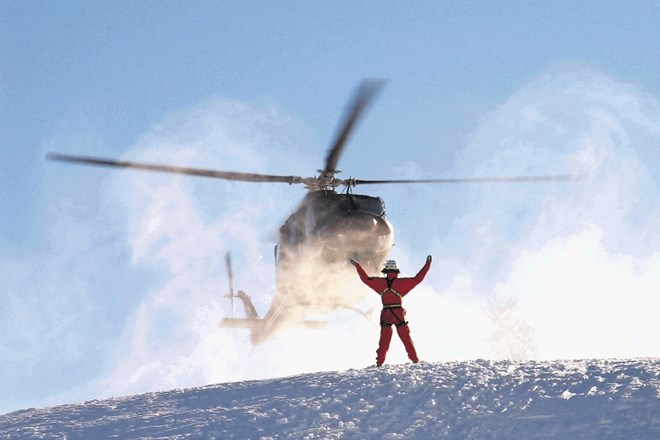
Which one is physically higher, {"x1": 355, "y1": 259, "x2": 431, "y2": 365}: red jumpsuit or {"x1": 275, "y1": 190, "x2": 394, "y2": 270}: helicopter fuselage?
{"x1": 275, "y1": 190, "x2": 394, "y2": 270}: helicopter fuselage

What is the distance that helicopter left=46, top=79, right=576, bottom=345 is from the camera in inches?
586

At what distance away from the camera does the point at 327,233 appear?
1491 cm

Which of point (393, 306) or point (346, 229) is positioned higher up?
point (346, 229)

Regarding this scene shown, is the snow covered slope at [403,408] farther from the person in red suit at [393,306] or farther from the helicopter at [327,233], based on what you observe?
the helicopter at [327,233]

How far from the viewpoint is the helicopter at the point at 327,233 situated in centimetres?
1488

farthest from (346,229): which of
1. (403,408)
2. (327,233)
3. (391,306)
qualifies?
(403,408)

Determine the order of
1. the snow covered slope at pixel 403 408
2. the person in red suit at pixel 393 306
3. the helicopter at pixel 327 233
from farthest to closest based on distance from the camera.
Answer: the helicopter at pixel 327 233
the person in red suit at pixel 393 306
the snow covered slope at pixel 403 408

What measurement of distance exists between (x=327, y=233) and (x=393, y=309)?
15.4 ft

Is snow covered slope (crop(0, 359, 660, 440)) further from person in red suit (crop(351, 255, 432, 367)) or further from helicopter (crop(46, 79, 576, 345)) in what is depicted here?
helicopter (crop(46, 79, 576, 345))

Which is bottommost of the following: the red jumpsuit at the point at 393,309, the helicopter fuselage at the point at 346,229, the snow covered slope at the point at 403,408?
the snow covered slope at the point at 403,408

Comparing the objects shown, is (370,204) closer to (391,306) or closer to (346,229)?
(346,229)

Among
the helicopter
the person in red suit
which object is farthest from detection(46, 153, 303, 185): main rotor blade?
the person in red suit

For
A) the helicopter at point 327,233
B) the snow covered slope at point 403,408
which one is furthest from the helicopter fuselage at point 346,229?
the snow covered slope at point 403,408

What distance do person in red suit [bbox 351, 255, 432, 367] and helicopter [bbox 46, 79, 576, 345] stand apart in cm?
406
